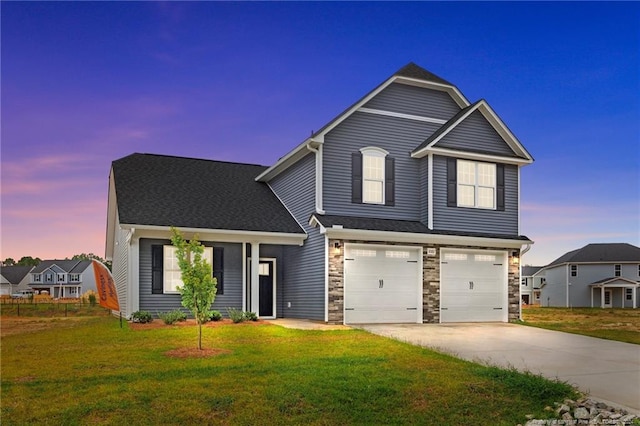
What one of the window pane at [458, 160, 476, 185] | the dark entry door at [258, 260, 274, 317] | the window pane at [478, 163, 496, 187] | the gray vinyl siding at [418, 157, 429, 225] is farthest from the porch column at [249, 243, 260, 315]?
the window pane at [478, 163, 496, 187]

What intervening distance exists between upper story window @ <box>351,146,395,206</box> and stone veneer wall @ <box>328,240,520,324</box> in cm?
175

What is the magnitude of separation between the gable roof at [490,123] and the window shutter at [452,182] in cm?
40

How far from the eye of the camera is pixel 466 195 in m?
20.6

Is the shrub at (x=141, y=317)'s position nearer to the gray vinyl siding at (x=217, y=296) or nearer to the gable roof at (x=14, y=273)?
the gray vinyl siding at (x=217, y=296)

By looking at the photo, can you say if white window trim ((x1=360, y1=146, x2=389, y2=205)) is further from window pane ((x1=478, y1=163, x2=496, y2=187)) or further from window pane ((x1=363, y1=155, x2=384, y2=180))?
window pane ((x1=478, y1=163, x2=496, y2=187))

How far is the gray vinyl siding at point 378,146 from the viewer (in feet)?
62.7

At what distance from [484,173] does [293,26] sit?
877 centimetres

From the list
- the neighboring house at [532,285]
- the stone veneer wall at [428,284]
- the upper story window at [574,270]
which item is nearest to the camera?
the stone veneer wall at [428,284]

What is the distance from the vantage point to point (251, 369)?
397 inches

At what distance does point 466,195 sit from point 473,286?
333 cm

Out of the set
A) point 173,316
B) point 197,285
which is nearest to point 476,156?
→ point 173,316

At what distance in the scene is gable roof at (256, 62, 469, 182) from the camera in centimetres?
1877

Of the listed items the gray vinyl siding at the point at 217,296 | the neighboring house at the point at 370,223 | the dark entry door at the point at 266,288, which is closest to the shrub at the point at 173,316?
the gray vinyl siding at the point at 217,296

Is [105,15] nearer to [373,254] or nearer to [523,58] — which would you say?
[373,254]
